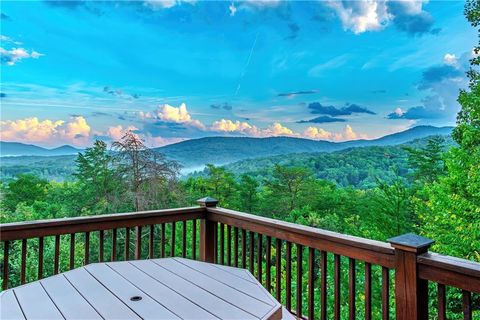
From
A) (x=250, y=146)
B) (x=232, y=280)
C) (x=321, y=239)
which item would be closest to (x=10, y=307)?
(x=232, y=280)

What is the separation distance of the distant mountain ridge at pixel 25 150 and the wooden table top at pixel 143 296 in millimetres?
5780

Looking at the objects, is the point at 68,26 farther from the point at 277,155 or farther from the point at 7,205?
the point at 277,155

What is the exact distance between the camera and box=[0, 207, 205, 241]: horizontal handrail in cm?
231

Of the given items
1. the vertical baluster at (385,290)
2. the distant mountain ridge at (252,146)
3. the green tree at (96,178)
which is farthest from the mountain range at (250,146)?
the vertical baluster at (385,290)

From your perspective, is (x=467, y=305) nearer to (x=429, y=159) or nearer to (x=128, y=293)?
(x=128, y=293)

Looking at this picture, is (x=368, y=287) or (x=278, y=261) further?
(x=278, y=261)

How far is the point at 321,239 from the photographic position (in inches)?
86.6

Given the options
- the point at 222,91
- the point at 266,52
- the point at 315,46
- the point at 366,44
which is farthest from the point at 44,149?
the point at 366,44

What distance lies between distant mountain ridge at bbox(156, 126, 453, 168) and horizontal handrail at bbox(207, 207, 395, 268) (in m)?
7.43

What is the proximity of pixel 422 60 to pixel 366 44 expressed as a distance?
1.78 m

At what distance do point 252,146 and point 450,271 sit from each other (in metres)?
9.64

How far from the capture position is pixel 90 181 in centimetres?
1008

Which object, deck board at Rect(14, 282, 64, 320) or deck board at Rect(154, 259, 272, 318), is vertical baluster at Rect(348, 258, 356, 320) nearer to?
deck board at Rect(154, 259, 272, 318)

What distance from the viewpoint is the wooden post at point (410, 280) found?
5.56ft
